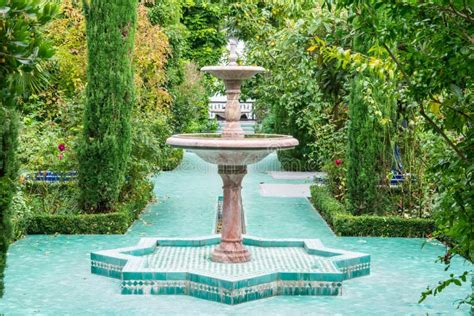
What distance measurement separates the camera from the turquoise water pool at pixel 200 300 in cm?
740

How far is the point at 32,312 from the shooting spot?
7188 mm

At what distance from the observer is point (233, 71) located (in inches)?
347

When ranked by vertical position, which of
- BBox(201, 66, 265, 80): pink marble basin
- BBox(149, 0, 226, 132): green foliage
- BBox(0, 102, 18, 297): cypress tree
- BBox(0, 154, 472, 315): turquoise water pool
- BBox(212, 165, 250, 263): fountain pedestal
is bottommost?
BBox(0, 154, 472, 315): turquoise water pool

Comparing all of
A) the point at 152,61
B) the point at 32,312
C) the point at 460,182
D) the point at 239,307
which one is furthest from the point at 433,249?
the point at 152,61

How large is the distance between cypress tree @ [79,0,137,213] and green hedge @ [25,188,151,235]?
1.96ft

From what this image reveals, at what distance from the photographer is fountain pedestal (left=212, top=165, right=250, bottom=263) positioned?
29.2 feet

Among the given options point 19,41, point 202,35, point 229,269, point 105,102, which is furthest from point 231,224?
point 202,35

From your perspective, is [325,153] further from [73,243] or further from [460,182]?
[460,182]

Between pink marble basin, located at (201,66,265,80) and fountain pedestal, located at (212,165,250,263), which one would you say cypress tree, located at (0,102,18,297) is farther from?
fountain pedestal, located at (212,165,250,263)

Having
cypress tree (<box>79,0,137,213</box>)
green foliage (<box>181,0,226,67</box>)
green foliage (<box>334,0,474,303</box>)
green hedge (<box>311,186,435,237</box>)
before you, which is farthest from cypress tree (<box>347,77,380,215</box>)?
green foliage (<box>181,0,226,67</box>)

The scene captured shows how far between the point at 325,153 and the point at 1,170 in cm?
1053

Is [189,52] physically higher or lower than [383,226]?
higher

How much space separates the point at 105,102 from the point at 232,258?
4.29 meters

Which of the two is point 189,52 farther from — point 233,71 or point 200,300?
point 200,300
